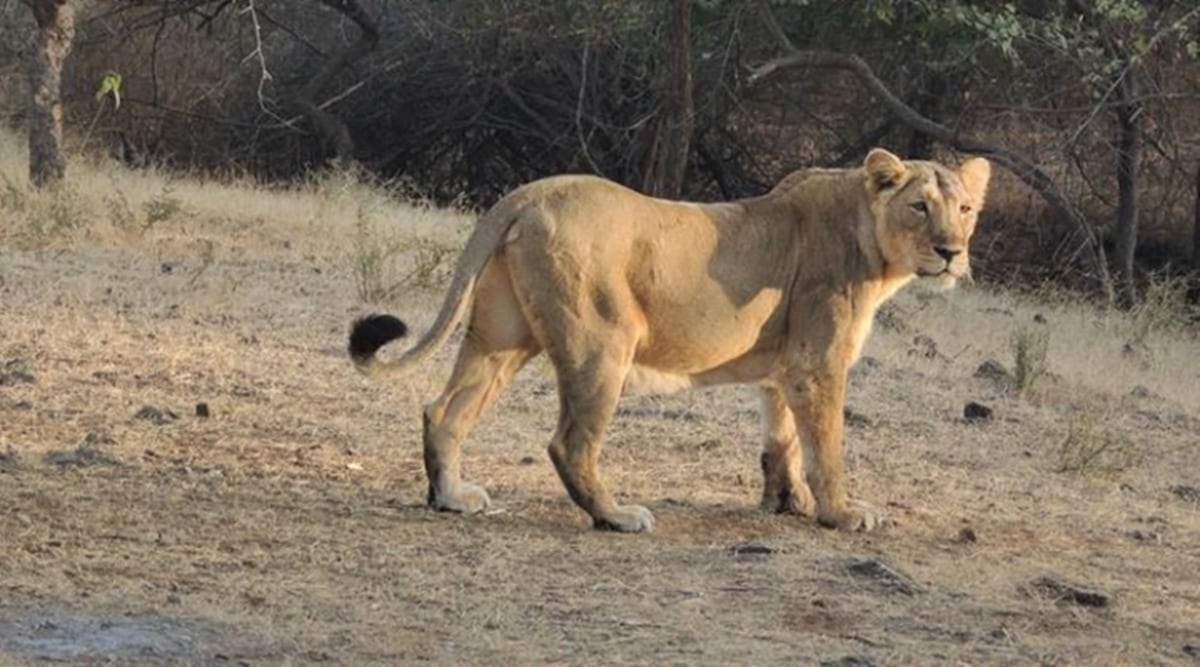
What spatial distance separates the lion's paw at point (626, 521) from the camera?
22.5 ft

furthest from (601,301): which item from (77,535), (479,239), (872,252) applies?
(77,535)

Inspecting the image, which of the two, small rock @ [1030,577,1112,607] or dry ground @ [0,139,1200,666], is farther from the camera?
Answer: small rock @ [1030,577,1112,607]

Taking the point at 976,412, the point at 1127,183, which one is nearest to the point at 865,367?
the point at 976,412

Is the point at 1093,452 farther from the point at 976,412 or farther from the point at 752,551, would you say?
the point at 752,551

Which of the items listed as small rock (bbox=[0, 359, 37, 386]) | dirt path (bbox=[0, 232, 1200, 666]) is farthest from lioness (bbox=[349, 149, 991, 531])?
small rock (bbox=[0, 359, 37, 386])

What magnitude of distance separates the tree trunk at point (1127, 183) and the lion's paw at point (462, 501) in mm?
10965

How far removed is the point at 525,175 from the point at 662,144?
10.6ft

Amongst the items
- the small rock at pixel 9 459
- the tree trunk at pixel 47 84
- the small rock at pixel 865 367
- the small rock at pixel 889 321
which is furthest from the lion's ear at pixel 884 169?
the tree trunk at pixel 47 84

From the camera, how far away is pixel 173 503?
267 inches

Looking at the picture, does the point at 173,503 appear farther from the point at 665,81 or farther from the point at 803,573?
the point at 665,81

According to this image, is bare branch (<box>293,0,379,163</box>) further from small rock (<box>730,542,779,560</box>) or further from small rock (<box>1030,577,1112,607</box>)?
small rock (<box>1030,577,1112,607</box>)

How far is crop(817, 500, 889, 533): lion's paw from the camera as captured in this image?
720 cm

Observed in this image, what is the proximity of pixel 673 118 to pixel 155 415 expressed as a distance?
9847 millimetres

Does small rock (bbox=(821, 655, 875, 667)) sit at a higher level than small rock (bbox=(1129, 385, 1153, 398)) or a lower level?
lower
